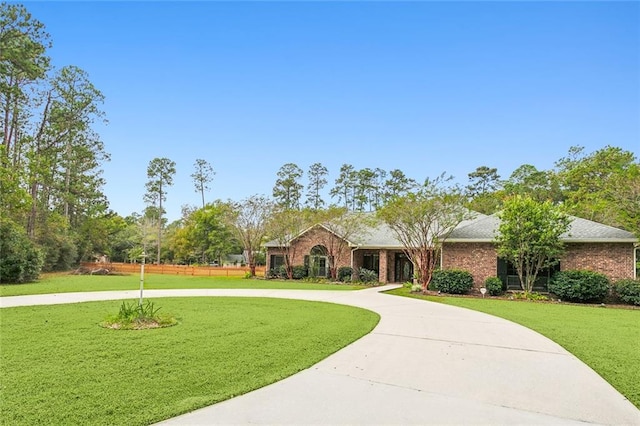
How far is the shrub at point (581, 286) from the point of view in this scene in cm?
1407

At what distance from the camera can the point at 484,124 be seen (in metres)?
18.9

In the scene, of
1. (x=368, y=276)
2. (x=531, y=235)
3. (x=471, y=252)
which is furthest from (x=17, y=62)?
(x=531, y=235)

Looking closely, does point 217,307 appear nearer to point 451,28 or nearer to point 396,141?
point 451,28

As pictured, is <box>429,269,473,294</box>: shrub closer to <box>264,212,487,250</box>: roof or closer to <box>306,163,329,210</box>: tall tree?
<box>264,212,487,250</box>: roof

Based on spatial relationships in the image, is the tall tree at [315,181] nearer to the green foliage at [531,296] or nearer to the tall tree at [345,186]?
the tall tree at [345,186]

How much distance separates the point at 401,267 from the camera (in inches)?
886

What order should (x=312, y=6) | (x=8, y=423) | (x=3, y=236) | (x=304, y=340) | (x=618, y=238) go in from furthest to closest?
(x=3, y=236), (x=618, y=238), (x=312, y=6), (x=304, y=340), (x=8, y=423)

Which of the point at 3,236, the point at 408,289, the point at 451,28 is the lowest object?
the point at 408,289

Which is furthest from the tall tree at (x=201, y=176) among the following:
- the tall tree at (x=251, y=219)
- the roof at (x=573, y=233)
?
the roof at (x=573, y=233)

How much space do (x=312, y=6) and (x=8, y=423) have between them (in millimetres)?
12663

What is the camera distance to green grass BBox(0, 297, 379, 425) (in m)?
3.50

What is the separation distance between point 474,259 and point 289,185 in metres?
30.9

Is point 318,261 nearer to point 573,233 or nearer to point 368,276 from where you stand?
point 368,276

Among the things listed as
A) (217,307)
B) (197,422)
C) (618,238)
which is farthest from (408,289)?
(197,422)
